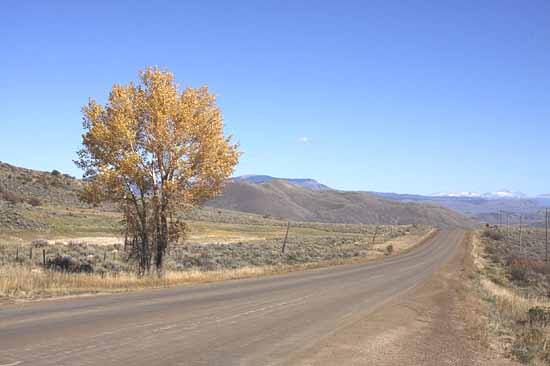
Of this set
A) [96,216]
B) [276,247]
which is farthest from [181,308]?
[96,216]

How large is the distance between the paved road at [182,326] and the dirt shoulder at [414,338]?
1.39ft

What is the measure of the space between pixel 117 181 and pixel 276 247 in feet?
102

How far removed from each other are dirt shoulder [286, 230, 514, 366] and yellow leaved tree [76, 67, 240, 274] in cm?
1062

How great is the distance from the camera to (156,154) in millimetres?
24672

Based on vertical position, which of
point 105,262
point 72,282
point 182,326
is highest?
point 182,326

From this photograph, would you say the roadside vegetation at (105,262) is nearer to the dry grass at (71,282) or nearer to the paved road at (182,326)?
the dry grass at (71,282)

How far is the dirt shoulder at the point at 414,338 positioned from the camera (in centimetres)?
1030

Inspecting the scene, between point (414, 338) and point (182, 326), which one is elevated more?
point (182, 326)

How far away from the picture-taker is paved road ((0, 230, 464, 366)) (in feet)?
29.7

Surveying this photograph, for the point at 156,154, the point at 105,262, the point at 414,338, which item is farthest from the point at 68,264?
the point at 414,338

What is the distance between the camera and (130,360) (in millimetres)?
8672

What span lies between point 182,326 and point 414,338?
5.21 metres

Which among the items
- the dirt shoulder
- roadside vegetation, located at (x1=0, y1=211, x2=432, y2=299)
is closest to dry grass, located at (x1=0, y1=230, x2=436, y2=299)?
roadside vegetation, located at (x1=0, y1=211, x2=432, y2=299)

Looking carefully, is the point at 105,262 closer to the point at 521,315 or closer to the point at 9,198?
the point at 521,315
